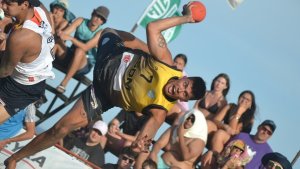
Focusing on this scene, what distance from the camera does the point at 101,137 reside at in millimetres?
8695

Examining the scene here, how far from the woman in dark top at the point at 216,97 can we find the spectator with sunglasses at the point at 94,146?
1.53m

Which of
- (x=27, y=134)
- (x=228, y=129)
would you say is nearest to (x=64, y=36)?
(x=27, y=134)

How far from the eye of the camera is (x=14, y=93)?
6461 mm

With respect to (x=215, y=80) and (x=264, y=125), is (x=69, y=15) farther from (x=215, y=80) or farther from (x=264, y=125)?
(x=264, y=125)

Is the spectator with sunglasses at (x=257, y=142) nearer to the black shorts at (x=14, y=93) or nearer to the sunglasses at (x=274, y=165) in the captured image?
the sunglasses at (x=274, y=165)

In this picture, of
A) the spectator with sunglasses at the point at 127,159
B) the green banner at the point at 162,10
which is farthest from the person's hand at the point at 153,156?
the green banner at the point at 162,10

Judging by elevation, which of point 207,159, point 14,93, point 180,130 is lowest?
point 14,93

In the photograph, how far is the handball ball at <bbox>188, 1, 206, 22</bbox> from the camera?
604 cm

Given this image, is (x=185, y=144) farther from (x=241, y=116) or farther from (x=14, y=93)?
(x=14, y=93)

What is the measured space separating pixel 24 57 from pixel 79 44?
3.30 meters

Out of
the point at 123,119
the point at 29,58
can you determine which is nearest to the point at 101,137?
the point at 123,119

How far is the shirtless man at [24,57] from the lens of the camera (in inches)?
221

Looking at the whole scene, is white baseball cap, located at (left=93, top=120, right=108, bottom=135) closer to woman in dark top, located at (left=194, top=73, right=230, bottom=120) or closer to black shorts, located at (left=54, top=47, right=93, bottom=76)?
black shorts, located at (left=54, top=47, right=93, bottom=76)

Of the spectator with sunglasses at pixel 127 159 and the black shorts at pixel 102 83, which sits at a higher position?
the black shorts at pixel 102 83
